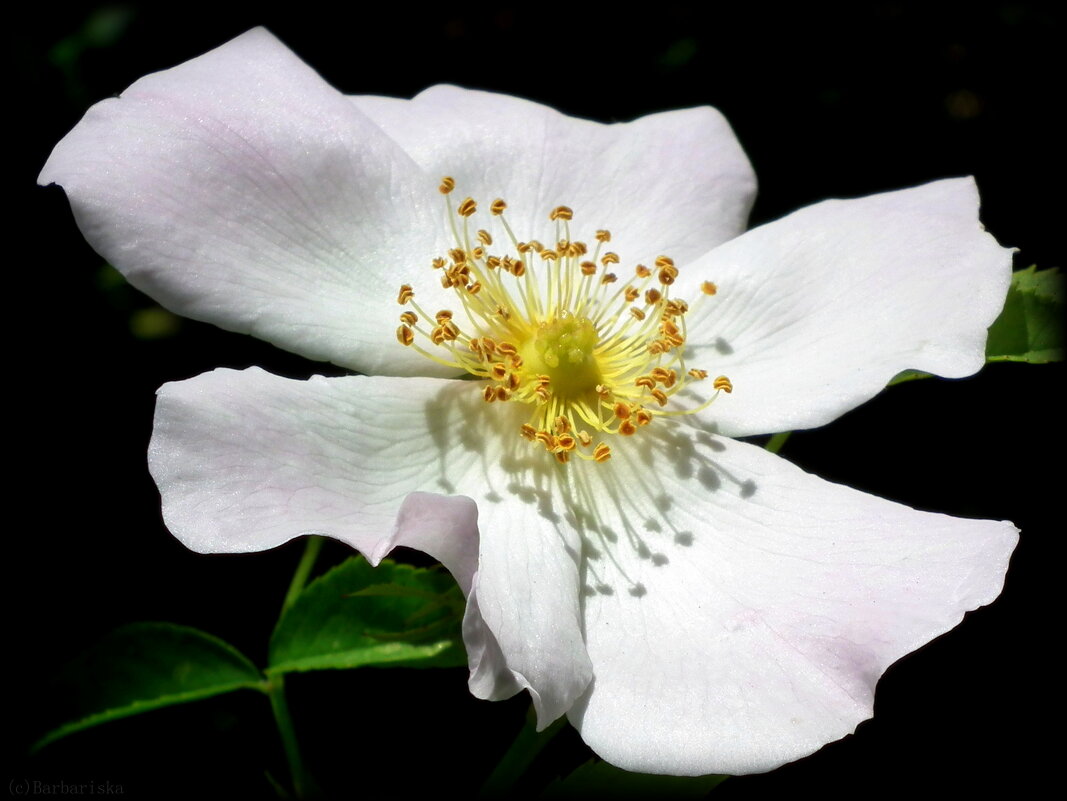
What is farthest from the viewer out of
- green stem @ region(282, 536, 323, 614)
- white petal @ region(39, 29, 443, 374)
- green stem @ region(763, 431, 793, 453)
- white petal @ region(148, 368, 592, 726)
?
green stem @ region(282, 536, 323, 614)

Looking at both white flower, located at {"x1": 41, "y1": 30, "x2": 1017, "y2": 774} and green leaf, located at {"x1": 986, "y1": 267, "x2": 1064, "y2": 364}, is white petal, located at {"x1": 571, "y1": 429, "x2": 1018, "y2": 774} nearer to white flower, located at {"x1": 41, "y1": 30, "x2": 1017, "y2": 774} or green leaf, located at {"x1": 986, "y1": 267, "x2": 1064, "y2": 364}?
white flower, located at {"x1": 41, "y1": 30, "x2": 1017, "y2": 774}

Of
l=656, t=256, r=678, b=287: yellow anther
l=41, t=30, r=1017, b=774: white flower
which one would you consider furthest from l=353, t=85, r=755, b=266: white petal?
l=656, t=256, r=678, b=287: yellow anther

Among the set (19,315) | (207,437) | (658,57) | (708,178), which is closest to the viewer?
(207,437)

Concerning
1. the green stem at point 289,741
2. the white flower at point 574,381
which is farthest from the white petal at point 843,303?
the green stem at point 289,741

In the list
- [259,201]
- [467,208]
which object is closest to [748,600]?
[467,208]

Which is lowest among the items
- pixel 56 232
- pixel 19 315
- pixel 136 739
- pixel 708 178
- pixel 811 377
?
pixel 136 739

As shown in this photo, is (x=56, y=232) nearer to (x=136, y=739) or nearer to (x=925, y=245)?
(x=136, y=739)

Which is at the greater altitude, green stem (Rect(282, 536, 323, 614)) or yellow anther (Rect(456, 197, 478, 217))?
yellow anther (Rect(456, 197, 478, 217))

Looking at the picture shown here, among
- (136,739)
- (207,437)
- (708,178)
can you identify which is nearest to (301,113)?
(207,437)
